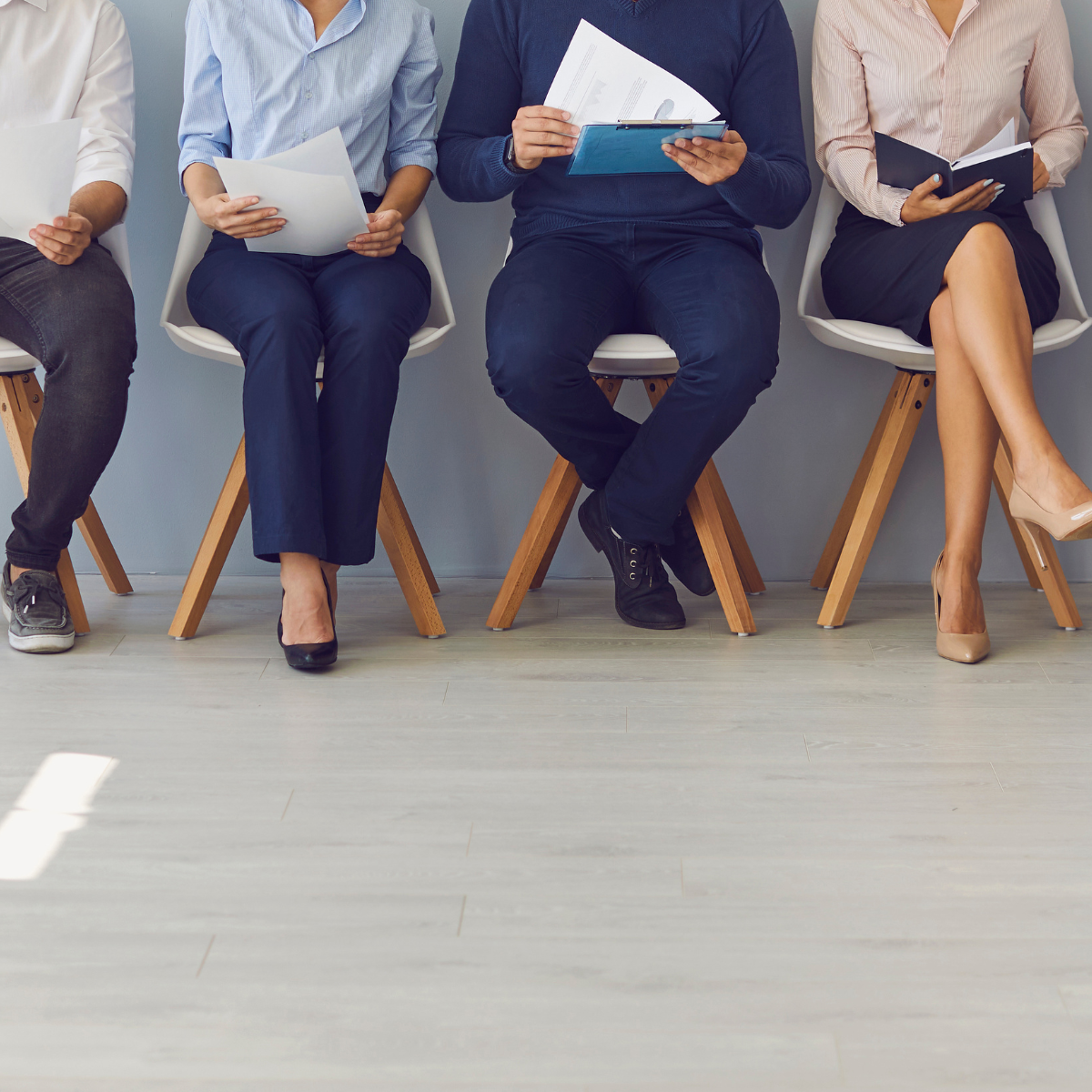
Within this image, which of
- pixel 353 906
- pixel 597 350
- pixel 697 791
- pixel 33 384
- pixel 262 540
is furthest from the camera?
pixel 33 384

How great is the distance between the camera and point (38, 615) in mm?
1955

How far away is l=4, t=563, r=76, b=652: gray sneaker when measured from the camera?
1949 mm

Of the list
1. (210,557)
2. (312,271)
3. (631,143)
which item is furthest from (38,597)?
(631,143)

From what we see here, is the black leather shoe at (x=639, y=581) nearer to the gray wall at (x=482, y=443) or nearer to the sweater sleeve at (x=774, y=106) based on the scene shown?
the gray wall at (x=482, y=443)

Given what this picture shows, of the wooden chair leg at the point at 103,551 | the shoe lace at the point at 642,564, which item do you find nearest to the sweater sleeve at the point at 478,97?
the shoe lace at the point at 642,564

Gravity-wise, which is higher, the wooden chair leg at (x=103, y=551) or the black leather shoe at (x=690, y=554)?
the black leather shoe at (x=690, y=554)

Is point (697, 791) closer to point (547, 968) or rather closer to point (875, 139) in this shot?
point (547, 968)

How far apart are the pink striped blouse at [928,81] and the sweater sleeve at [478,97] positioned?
0.58m

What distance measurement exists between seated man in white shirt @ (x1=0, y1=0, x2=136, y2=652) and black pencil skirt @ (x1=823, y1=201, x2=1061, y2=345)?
4.19 feet

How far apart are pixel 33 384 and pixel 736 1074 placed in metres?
1.73

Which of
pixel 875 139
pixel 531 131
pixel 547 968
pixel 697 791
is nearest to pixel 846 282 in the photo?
pixel 875 139

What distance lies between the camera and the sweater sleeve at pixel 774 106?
2.03 m

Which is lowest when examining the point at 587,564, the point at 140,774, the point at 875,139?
the point at 587,564

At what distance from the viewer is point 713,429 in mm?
1917
